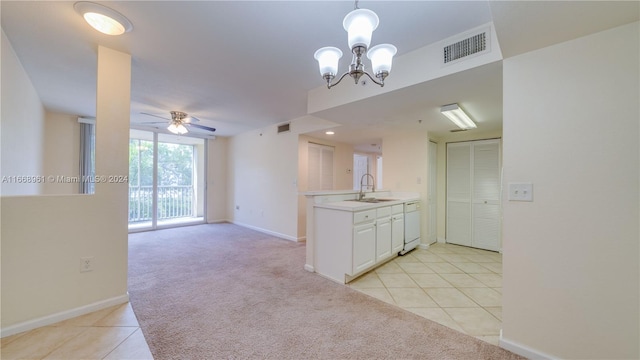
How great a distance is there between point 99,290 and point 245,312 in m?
1.35

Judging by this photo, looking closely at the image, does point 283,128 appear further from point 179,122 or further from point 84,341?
point 84,341

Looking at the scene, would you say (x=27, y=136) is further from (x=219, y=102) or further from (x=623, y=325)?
(x=623, y=325)

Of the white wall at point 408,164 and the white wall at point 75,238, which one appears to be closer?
the white wall at point 75,238

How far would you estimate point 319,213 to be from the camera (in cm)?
320

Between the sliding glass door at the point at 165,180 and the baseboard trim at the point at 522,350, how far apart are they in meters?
6.51

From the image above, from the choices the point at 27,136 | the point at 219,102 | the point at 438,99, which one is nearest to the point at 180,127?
the point at 219,102

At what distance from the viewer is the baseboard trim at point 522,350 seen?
162cm

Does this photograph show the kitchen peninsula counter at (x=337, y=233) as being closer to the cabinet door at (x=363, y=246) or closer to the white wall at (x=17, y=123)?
the cabinet door at (x=363, y=246)

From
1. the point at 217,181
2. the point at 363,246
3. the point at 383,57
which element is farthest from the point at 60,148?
the point at 383,57

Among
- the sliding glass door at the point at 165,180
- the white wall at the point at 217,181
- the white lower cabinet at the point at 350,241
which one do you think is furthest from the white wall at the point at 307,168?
the sliding glass door at the point at 165,180

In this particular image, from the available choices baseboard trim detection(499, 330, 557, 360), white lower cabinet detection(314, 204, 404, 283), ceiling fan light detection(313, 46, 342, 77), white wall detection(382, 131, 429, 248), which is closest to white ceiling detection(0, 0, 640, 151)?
ceiling fan light detection(313, 46, 342, 77)

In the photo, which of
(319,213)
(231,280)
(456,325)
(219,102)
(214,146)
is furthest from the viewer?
(214,146)

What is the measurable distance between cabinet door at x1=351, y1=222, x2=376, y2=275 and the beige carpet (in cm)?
35

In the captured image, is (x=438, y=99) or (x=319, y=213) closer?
(x=438, y=99)
